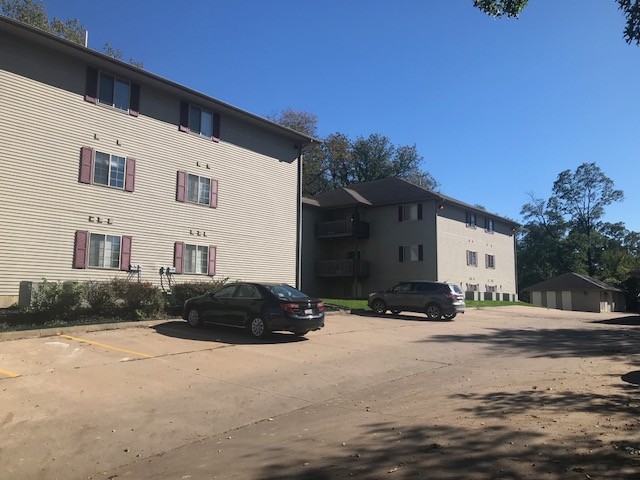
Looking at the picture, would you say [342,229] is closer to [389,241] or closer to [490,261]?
[389,241]

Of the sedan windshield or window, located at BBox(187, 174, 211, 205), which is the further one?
window, located at BBox(187, 174, 211, 205)

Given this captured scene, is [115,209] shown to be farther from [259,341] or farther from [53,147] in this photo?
[259,341]

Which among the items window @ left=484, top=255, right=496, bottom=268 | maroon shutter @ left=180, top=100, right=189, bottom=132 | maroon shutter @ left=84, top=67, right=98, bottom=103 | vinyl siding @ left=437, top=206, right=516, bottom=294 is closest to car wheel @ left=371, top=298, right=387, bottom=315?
maroon shutter @ left=180, top=100, right=189, bottom=132

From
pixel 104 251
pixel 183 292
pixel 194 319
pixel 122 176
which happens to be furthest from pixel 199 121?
pixel 194 319

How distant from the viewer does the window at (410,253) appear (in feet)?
115

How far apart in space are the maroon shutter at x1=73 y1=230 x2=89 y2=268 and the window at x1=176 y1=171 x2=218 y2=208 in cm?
449

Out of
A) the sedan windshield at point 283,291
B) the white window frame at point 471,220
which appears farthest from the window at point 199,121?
the white window frame at point 471,220

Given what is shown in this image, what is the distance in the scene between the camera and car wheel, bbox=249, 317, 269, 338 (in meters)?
13.0

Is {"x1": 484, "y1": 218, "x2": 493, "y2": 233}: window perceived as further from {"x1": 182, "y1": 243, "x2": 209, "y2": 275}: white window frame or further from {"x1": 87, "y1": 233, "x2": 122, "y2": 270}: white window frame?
{"x1": 87, "y1": 233, "x2": 122, "y2": 270}: white window frame

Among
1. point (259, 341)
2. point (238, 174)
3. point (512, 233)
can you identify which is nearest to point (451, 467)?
point (259, 341)

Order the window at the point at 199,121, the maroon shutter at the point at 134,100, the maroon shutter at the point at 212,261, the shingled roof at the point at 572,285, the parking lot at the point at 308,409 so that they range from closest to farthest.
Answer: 1. the parking lot at the point at 308,409
2. the maroon shutter at the point at 134,100
3. the window at the point at 199,121
4. the maroon shutter at the point at 212,261
5. the shingled roof at the point at 572,285

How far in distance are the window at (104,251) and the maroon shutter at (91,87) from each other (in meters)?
5.18

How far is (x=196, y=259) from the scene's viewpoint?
72.6 feet

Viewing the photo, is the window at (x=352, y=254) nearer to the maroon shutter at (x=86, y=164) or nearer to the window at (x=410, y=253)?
the window at (x=410, y=253)
